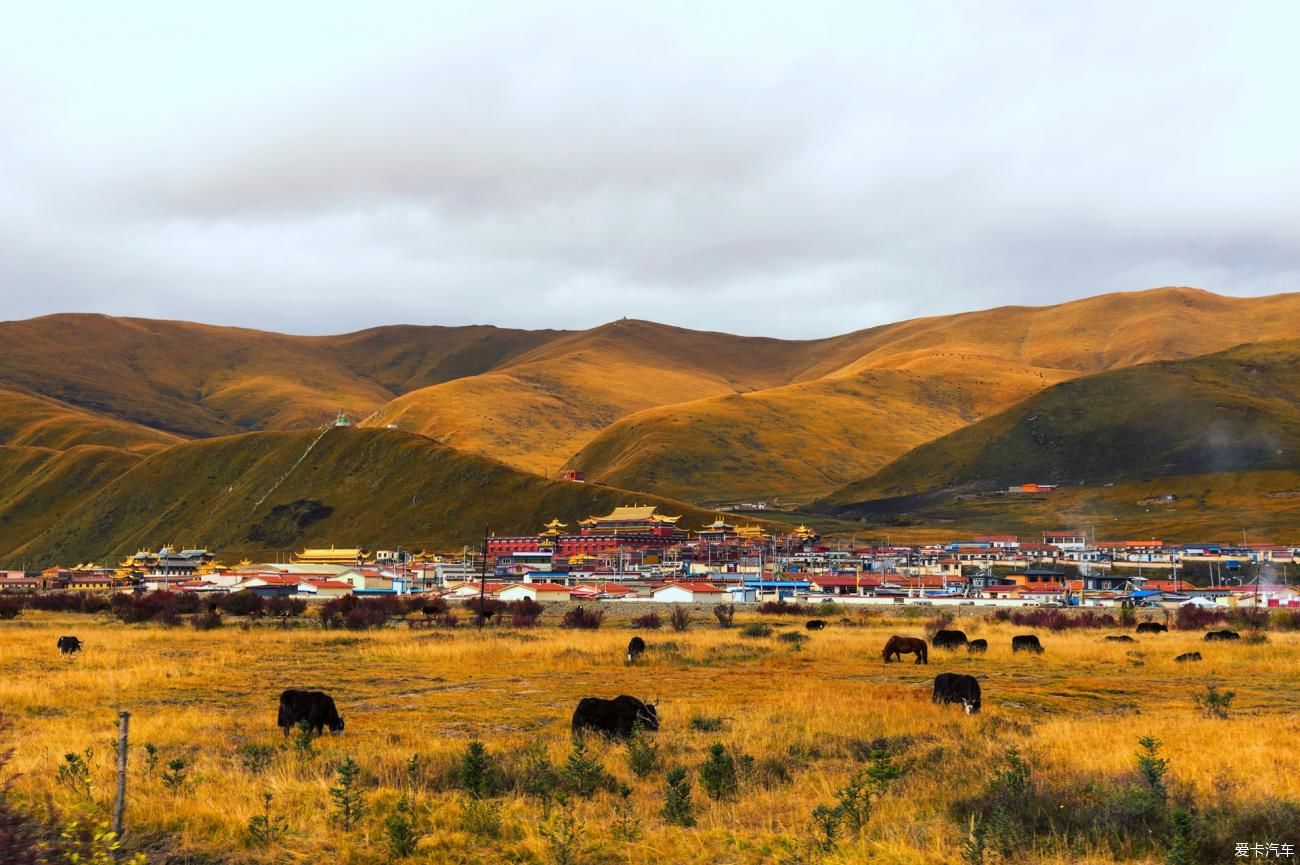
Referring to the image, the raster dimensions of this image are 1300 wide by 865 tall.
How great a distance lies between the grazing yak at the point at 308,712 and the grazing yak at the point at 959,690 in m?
13.3

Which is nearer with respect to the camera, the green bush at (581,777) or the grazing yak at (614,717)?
the green bush at (581,777)

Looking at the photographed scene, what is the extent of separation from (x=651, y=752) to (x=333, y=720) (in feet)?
23.8

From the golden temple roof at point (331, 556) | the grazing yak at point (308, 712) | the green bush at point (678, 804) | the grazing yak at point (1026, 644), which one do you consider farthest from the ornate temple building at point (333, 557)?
the green bush at point (678, 804)

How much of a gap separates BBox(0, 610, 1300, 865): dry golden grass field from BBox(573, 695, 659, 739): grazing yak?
511 millimetres

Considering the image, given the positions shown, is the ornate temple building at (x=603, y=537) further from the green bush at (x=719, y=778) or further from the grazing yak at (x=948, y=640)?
the green bush at (x=719, y=778)

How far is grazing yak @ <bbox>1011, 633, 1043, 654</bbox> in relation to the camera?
142 feet

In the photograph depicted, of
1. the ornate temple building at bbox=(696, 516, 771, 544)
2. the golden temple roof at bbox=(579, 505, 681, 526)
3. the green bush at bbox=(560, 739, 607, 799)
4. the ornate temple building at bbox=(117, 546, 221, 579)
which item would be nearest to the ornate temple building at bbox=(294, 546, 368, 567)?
the ornate temple building at bbox=(117, 546, 221, 579)

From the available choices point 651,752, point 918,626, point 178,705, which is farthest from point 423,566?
point 651,752

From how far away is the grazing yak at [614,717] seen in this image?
21562 millimetres

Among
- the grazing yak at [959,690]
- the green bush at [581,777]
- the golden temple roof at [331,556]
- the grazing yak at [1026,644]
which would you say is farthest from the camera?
the golden temple roof at [331,556]

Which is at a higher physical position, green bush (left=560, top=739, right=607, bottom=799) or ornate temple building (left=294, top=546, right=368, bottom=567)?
green bush (left=560, top=739, right=607, bottom=799)

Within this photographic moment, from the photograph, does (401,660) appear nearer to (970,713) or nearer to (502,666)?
(502,666)

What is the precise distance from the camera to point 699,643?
4684 centimetres

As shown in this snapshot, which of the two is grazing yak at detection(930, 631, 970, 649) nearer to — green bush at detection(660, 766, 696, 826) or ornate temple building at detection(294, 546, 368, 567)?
green bush at detection(660, 766, 696, 826)
